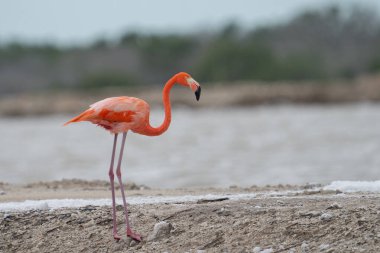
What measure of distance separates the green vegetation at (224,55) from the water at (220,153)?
2884 centimetres

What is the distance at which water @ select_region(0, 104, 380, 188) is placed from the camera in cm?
1373

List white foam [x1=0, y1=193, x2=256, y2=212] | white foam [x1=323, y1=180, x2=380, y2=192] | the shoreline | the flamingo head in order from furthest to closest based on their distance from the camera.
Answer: the shoreline < white foam [x1=323, y1=180, x2=380, y2=192] < white foam [x1=0, y1=193, x2=256, y2=212] < the flamingo head

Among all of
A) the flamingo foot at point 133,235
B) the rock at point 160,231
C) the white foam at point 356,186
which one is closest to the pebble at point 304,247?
the rock at point 160,231

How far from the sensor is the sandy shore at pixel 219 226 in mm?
5766

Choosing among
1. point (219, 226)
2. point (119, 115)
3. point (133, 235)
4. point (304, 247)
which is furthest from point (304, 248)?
point (119, 115)

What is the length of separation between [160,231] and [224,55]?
5482 cm

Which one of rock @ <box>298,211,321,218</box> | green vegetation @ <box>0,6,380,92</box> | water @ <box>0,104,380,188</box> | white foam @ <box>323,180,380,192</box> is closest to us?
rock @ <box>298,211,321,218</box>

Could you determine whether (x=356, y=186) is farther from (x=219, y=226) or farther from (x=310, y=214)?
(x=219, y=226)

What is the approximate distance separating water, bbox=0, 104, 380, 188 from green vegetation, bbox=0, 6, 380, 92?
28.8m

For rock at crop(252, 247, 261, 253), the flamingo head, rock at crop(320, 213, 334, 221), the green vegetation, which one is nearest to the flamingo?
the flamingo head

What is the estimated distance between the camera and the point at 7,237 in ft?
21.4

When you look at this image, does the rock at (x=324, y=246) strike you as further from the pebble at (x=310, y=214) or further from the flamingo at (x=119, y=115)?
the flamingo at (x=119, y=115)

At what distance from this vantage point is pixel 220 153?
741 inches

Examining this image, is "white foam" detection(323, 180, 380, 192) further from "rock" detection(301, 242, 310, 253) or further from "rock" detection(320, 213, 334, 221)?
"rock" detection(301, 242, 310, 253)
